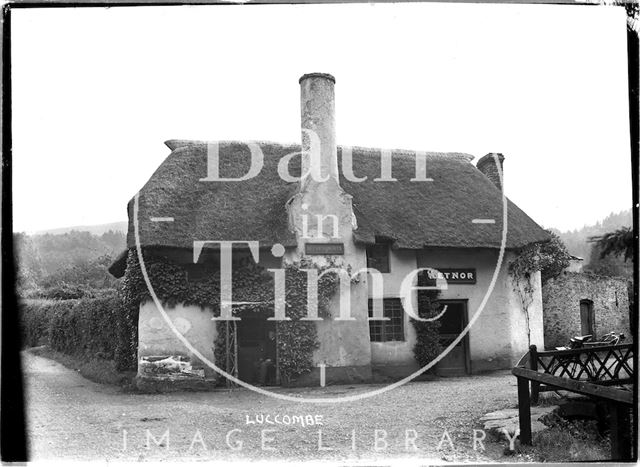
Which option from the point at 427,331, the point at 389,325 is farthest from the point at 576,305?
the point at 389,325

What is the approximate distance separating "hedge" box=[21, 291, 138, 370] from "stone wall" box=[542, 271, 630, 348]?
8.04m

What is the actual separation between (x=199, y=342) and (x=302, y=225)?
121 inches

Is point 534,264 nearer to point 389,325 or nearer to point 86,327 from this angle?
point 389,325

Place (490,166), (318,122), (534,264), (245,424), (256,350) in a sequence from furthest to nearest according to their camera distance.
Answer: (490,166), (318,122), (256,350), (534,264), (245,424)

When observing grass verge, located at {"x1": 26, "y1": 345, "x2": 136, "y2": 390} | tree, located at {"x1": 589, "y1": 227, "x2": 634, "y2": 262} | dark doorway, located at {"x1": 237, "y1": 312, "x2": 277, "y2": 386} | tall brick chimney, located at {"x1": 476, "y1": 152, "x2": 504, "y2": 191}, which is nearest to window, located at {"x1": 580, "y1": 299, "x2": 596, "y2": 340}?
tall brick chimney, located at {"x1": 476, "y1": 152, "x2": 504, "y2": 191}

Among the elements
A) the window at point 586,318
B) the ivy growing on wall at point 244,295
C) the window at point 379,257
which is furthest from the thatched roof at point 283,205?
the window at point 586,318

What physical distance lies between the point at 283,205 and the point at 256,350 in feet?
9.88

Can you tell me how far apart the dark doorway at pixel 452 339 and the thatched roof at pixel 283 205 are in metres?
1.40

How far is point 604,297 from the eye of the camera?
9.77 meters

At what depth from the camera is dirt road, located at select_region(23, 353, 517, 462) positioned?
25.1 feet

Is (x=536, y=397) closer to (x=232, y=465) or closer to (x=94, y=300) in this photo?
(x=232, y=465)

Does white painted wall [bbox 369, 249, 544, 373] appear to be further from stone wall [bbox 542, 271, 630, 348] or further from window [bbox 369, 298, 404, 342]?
stone wall [bbox 542, 271, 630, 348]

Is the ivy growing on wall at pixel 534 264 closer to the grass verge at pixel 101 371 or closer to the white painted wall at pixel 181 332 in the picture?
the white painted wall at pixel 181 332

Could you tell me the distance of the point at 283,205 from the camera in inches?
499
